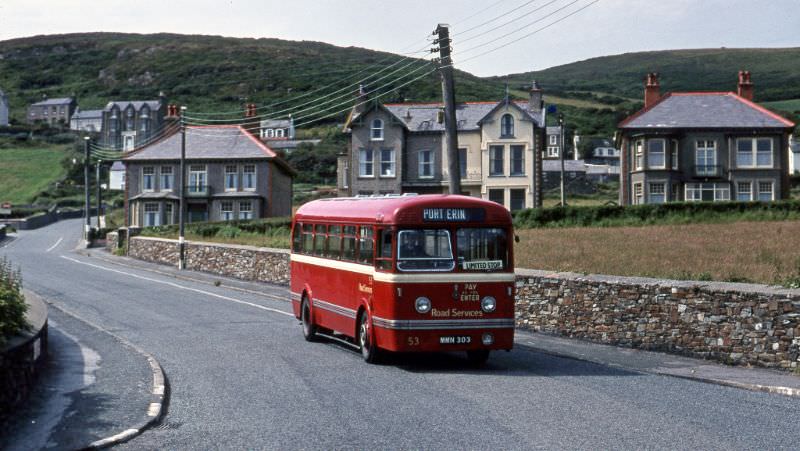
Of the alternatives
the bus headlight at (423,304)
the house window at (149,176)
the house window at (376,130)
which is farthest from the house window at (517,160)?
the bus headlight at (423,304)

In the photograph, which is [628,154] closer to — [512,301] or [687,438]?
[512,301]

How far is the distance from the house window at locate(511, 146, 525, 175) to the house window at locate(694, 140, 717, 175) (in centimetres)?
1116

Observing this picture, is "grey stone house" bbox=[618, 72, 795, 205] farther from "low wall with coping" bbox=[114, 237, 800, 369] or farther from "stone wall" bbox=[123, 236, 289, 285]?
"low wall with coping" bbox=[114, 237, 800, 369]

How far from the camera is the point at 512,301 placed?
53.9ft

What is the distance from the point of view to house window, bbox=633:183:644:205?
61938 mm

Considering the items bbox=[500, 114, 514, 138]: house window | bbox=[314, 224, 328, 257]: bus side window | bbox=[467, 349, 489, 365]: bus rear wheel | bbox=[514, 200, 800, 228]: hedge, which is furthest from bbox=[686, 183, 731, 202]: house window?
bbox=[467, 349, 489, 365]: bus rear wheel

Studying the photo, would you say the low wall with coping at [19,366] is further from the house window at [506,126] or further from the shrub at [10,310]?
the house window at [506,126]

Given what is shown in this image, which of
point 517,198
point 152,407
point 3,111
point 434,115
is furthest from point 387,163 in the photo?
point 3,111

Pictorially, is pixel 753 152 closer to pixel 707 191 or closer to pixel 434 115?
pixel 707 191

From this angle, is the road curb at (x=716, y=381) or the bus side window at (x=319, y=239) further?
the bus side window at (x=319, y=239)

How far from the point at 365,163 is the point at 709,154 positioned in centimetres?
2288

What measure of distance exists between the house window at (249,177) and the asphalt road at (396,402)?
5146cm

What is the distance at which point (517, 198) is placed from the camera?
64.6 metres

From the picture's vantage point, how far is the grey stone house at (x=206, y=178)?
7244cm
